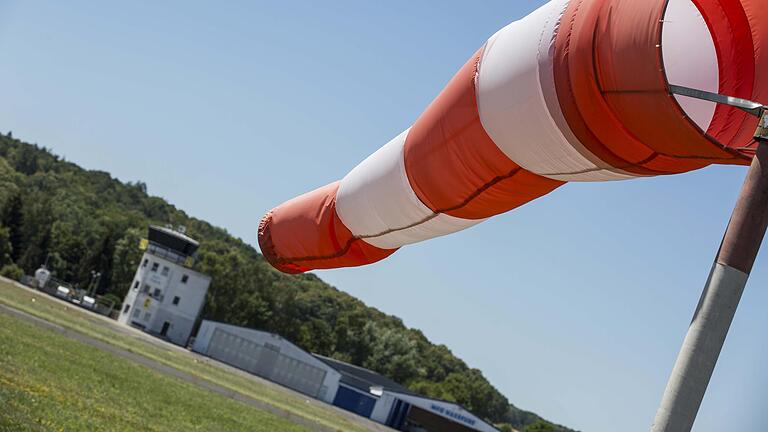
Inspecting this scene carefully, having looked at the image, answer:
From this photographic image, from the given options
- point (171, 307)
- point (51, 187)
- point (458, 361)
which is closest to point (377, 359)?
point (458, 361)

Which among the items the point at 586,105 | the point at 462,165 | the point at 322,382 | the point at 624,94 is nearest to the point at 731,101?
the point at 624,94

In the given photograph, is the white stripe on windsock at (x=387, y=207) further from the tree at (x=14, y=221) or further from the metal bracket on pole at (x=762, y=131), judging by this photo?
the tree at (x=14, y=221)

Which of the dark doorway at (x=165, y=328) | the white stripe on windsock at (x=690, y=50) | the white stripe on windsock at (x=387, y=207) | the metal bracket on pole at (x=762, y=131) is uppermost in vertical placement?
the white stripe on windsock at (x=690, y=50)

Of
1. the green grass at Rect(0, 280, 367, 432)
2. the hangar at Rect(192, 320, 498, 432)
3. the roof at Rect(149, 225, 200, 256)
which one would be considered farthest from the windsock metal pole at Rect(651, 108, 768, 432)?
the roof at Rect(149, 225, 200, 256)

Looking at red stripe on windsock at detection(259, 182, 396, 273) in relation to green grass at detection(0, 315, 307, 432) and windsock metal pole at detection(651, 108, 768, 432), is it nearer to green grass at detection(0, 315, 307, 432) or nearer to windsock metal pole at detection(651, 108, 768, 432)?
windsock metal pole at detection(651, 108, 768, 432)

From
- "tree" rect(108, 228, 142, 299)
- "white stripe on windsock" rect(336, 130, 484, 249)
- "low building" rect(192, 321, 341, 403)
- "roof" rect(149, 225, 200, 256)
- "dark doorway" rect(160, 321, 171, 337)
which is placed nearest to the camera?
"white stripe on windsock" rect(336, 130, 484, 249)

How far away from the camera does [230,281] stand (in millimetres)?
100000

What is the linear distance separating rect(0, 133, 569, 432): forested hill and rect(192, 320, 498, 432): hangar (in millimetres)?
19137

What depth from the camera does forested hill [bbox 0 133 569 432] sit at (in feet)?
289

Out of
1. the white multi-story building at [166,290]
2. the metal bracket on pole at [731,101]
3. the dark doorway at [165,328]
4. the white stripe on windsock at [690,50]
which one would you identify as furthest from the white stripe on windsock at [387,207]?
the dark doorway at [165,328]

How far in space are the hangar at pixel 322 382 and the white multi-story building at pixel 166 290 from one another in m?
3.79

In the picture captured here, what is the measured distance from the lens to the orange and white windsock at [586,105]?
3977 millimetres

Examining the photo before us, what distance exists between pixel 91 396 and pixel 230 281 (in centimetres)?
8265

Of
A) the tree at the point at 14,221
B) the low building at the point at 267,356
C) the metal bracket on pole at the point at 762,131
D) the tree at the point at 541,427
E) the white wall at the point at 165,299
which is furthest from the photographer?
the tree at the point at 541,427
